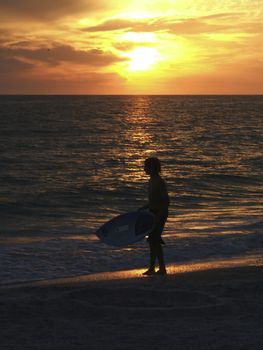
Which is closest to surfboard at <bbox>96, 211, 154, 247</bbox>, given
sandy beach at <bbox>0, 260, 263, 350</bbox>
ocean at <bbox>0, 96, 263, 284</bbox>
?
sandy beach at <bbox>0, 260, 263, 350</bbox>

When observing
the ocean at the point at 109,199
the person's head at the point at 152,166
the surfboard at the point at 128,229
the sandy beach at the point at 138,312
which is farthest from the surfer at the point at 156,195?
the ocean at the point at 109,199

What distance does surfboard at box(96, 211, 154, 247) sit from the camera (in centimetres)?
979

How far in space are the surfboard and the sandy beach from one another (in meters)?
0.66

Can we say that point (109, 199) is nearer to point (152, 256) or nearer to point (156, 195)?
point (152, 256)

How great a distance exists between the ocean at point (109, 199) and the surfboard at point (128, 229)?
94cm

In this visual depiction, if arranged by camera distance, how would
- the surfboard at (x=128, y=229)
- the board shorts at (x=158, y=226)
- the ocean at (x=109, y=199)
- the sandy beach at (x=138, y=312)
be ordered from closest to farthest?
the sandy beach at (x=138, y=312)
the board shorts at (x=158, y=226)
the surfboard at (x=128, y=229)
the ocean at (x=109, y=199)

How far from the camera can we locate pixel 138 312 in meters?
7.57

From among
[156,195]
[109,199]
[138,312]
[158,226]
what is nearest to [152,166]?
[156,195]

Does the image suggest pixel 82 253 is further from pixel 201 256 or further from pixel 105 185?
pixel 105 185

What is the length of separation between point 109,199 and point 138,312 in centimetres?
1709

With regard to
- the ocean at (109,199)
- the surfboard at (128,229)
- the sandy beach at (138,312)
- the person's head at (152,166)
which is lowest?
the ocean at (109,199)

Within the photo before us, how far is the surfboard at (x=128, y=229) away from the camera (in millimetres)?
9789

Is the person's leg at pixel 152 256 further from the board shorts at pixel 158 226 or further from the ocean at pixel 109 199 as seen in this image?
the ocean at pixel 109 199

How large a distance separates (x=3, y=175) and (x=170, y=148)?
22.4m
